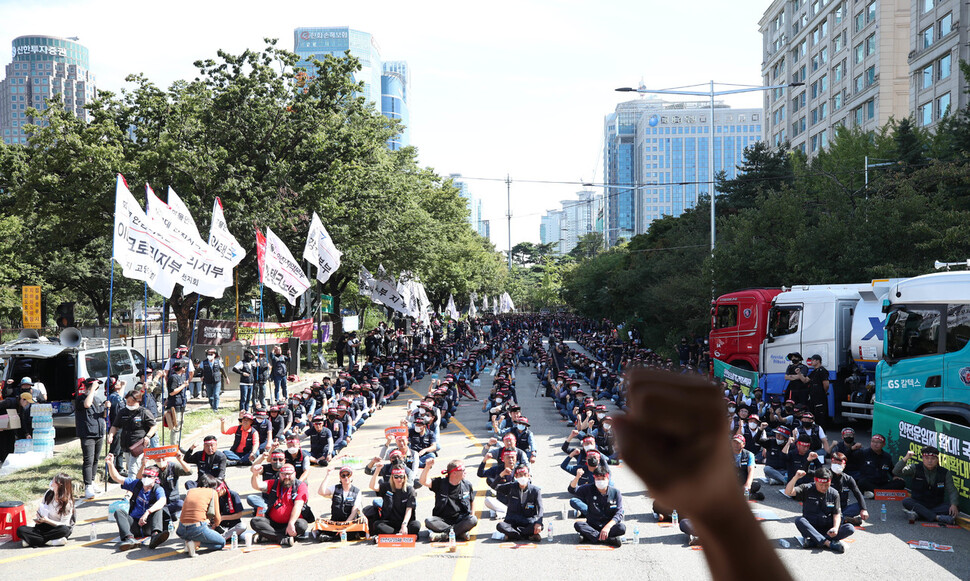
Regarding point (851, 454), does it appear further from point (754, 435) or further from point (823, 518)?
point (823, 518)

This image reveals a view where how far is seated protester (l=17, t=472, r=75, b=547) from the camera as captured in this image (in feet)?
33.9

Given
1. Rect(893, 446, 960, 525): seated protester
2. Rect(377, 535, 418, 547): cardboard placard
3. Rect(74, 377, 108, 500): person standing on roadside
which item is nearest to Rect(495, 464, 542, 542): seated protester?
Rect(377, 535, 418, 547): cardboard placard

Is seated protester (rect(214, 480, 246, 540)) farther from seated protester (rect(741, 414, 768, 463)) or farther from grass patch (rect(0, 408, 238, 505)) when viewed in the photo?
seated protester (rect(741, 414, 768, 463))

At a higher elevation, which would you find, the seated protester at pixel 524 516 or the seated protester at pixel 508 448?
the seated protester at pixel 508 448

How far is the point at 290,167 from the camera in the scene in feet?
92.7

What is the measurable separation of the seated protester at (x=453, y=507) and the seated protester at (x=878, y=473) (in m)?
6.53

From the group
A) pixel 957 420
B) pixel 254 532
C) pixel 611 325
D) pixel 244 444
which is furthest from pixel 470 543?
Answer: pixel 611 325

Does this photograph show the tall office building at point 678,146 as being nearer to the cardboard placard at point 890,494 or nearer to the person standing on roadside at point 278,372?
the person standing on roadside at point 278,372

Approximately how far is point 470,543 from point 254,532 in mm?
3140

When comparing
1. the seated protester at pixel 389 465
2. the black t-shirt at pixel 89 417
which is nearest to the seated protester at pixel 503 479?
the seated protester at pixel 389 465

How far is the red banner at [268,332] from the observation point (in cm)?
2334

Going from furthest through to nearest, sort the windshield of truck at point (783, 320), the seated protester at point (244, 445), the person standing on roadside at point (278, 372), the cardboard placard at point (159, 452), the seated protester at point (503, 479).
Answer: the person standing on roadside at point (278, 372)
the windshield of truck at point (783, 320)
the seated protester at point (244, 445)
the seated protester at point (503, 479)
the cardboard placard at point (159, 452)

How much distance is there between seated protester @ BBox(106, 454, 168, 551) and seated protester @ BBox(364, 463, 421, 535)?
2882 millimetres

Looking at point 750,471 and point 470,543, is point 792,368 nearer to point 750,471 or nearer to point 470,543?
point 750,471
